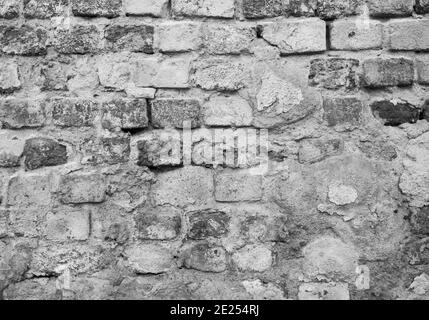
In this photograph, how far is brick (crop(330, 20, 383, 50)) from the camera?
214 centimetres

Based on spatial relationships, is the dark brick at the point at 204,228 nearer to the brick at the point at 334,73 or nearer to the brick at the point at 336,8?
the brick at the point at 334,73

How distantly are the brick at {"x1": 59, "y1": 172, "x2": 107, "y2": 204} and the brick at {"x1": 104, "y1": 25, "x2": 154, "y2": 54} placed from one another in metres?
0.52

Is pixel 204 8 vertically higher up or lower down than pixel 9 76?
higher up

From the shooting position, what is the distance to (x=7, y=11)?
2145 mm

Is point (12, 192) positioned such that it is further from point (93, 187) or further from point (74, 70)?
point (74, 70)

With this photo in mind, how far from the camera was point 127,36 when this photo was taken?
7.02ft

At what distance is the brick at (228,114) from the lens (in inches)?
84.2

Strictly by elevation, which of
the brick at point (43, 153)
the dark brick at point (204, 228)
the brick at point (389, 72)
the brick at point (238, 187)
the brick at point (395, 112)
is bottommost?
the dark brick at point (204, 228)

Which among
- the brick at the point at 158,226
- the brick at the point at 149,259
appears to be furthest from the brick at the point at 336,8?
the brick at the point at 149,259

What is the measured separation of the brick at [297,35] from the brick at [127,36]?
1.52 ft

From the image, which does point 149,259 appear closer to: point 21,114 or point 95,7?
point 21,114

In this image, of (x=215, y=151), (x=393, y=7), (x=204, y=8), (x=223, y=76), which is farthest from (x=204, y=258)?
(x=393, y=7)

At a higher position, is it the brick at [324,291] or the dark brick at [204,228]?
the dark brick at [204,228]

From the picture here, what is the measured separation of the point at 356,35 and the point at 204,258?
41.9 inches
